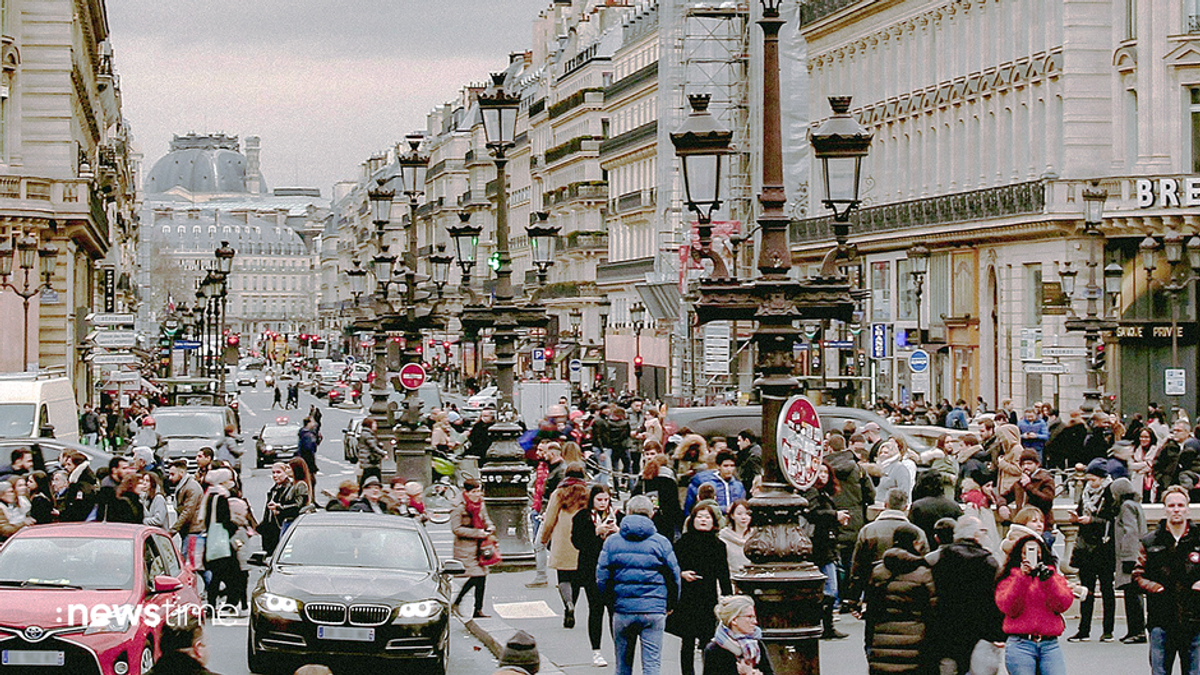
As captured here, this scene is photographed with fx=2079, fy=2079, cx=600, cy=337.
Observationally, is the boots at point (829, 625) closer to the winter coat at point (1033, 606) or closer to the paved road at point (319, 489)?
the paved road at point (319, 489)

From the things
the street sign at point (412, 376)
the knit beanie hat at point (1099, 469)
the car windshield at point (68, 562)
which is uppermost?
the street sign at point (412, 376)

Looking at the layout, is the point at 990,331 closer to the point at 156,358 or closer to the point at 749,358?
the point at 749,358

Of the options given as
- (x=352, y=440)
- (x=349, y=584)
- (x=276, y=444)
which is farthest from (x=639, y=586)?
(x=276, y=444)

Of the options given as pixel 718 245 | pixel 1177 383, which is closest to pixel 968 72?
pixel 718 245

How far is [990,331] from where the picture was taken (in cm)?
4991

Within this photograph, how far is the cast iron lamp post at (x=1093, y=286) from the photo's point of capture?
1588 inches

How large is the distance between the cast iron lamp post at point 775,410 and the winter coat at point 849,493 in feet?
15.3

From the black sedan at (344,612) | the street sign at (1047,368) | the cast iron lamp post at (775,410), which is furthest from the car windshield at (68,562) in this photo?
the street sign at (1047,368)

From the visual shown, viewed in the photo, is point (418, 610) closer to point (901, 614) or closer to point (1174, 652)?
point (901, 614)

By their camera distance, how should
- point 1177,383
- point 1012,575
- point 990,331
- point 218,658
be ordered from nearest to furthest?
point 1012,575 < point 218,658 < point 1177,383 < point 990,331

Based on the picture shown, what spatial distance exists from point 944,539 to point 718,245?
43119 mm

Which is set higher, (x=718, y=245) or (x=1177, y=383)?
(x=718, y=245)

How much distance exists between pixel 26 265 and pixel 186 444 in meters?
5.96

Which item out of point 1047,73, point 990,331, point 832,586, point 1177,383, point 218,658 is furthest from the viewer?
point 990,331
